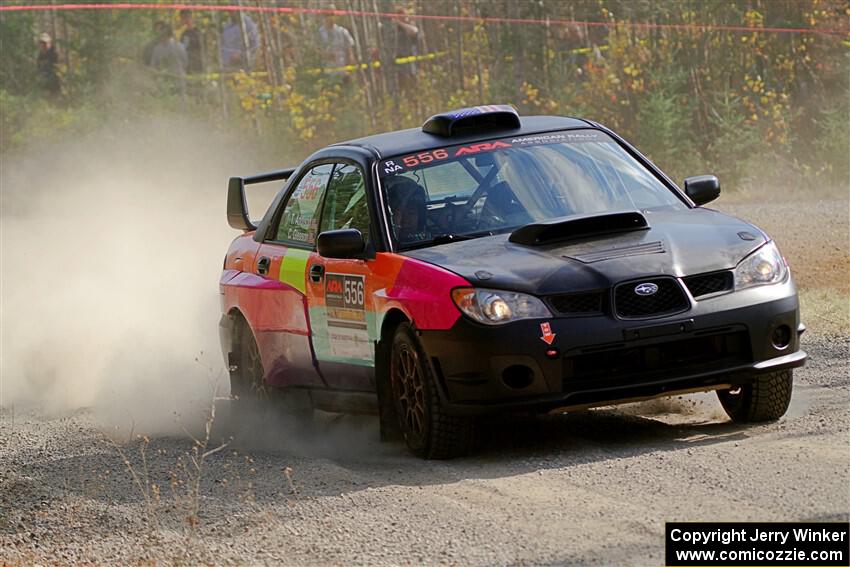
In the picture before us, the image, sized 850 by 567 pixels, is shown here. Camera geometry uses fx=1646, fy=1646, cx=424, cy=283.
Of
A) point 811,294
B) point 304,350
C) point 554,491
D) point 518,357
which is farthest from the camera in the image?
point 811,294

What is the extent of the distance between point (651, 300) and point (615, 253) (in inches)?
12.0

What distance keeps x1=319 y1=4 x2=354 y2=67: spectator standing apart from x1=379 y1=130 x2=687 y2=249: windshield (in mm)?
19497

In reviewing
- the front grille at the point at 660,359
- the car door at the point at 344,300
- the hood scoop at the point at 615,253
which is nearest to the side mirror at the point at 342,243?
the car door at the point at 344,300

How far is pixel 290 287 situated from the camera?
9.29 meters

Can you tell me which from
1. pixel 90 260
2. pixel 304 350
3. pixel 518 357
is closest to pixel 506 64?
pixel 90 260

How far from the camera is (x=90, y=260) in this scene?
19781 mm

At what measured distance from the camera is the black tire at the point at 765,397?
795 centimetres

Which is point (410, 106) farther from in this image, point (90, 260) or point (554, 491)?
point (554, 491)

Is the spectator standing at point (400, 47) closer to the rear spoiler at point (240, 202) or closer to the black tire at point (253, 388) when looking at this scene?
the rear spoiler at point (240, 202)

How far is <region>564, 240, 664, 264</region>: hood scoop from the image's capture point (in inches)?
296

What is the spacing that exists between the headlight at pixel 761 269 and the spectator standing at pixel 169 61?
70.4 ft

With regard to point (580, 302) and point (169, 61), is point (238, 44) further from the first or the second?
point (580, 302)

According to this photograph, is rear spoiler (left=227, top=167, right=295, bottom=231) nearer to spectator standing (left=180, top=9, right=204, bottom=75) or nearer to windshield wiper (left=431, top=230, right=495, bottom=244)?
windshield wiper (left=431, top=230, right=495, bottom=244)

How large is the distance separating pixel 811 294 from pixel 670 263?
6.48m
